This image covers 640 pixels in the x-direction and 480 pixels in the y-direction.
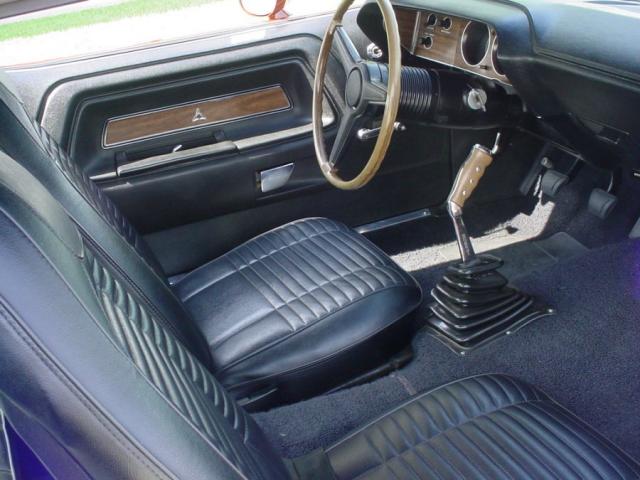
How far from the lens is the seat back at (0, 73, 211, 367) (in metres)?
0.90

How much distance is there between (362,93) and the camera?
1.38 meters

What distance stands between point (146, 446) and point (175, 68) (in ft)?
4.31

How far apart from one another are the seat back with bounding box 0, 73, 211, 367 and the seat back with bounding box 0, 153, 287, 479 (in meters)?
0.32

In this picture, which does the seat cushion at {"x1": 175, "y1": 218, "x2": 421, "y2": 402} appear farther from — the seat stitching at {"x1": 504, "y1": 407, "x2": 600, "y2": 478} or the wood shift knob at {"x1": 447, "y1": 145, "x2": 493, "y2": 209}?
the seat stitching at {"x1": 504, "y1": 407, "x2": 600, "y2": 478}

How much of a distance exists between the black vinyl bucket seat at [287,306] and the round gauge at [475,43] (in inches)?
18.8

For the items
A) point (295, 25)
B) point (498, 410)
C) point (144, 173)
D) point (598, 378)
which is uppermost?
point (295, 25)

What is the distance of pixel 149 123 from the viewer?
5.52ft

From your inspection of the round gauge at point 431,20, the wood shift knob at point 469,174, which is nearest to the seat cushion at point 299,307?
the wood shift knob at point 469,174

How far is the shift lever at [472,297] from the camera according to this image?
1477 mm

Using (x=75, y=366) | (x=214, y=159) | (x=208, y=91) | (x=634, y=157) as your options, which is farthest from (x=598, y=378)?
(x=75, y=366)

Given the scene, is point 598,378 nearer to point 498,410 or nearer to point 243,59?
point 498,410

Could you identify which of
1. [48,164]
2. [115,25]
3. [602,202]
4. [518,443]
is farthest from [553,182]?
[48,164]

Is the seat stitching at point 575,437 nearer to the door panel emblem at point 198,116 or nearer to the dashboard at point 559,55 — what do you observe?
the dashboard at point 559,55

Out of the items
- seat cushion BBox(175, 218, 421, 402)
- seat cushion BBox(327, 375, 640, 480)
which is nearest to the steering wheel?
seat cushion BBox(175, 218, 421, 402)
